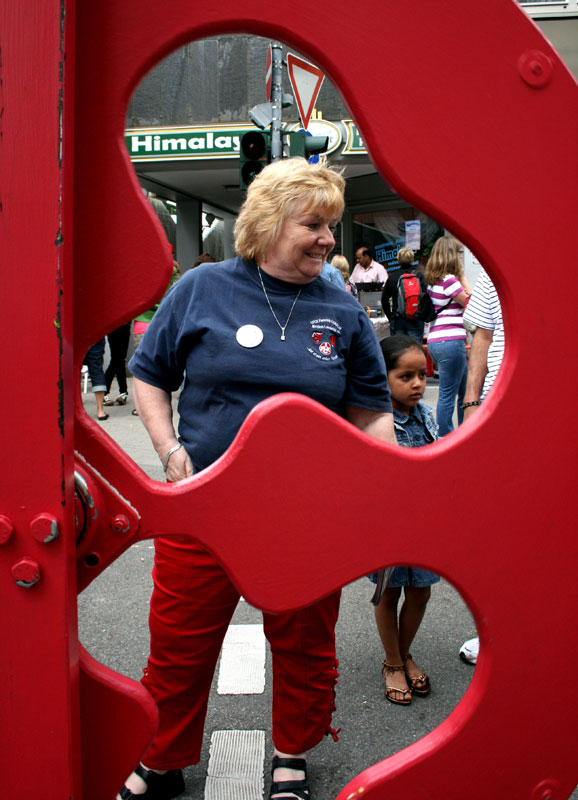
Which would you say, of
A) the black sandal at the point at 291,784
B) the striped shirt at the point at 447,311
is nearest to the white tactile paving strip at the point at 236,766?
the black sandal at the point at 291,784

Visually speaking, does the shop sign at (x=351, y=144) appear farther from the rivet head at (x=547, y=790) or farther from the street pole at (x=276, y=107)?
the rivet head at (x=547, y=790)

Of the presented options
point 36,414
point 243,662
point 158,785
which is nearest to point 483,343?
point 243,662

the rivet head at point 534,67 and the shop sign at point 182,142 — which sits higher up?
the shop sign at point 182,142

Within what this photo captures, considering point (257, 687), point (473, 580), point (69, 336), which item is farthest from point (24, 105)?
point (257, 687)

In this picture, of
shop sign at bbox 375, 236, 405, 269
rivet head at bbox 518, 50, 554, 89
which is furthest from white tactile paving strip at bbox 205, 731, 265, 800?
shop sign at bbox 375, 236, 405, 269

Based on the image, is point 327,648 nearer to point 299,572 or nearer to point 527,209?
point 299,572

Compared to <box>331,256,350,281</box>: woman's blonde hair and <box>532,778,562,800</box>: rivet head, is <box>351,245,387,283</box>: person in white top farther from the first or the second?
<box>532,778,562,800</box>: rivet head

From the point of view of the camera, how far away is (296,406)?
89cm

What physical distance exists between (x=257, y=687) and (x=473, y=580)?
1.80 meters

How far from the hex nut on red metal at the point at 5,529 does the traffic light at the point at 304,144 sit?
6.01 m

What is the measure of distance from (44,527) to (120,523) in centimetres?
11

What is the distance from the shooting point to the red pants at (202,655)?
1700 millimetres

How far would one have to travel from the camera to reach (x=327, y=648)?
1828 millimetres

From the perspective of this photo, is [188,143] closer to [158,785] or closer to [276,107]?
[276,107]
